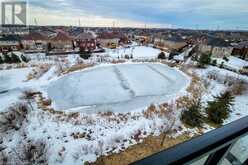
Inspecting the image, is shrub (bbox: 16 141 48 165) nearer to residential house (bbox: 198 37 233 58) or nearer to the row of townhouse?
the row of townhouse

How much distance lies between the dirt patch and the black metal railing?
440cm

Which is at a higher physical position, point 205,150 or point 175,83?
point 205,150

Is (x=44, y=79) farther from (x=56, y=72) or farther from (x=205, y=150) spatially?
(x=205, y=150)

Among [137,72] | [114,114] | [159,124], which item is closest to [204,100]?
[159,124]

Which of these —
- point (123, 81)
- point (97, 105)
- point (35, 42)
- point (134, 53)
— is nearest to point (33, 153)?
point (97, 105)

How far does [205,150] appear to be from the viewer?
52 cm

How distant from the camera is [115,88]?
10961 mm

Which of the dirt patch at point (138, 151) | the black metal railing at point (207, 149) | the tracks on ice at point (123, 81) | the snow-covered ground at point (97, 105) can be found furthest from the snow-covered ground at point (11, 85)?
the black metal railing at point (207, 149)

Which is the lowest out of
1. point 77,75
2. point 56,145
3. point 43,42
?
point 56,145

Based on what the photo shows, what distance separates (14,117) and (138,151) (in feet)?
17.9

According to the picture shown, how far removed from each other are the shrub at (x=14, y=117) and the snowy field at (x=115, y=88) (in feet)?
4.86

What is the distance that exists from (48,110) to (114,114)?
3.16 m

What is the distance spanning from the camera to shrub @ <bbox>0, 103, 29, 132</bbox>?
6652 millimetres

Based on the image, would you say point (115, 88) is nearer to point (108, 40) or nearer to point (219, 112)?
point (219, 112)
